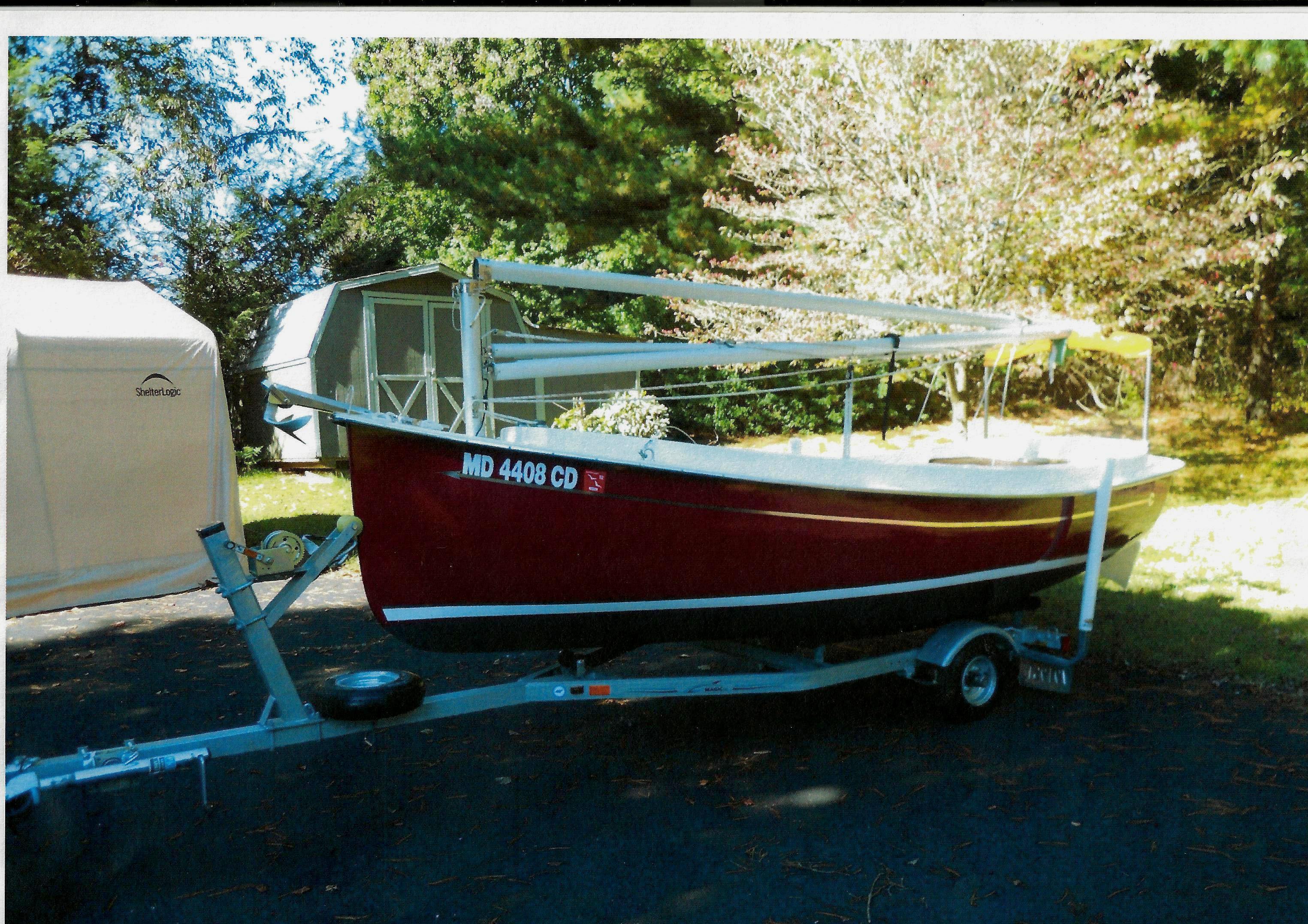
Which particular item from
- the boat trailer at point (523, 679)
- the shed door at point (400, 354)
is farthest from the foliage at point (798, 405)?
the boat trailer at point (523, 679)

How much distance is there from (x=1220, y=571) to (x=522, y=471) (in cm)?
568

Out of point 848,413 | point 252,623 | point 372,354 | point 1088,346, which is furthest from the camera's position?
point 372,354

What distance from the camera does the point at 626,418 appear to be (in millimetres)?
10391

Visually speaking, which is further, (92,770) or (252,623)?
(252,623)

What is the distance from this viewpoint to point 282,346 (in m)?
11.6

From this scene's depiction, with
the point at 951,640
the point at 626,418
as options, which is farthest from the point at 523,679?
the point at 626,418

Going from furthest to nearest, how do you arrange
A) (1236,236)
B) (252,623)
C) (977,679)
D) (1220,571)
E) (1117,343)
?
(1236,236) → (1220,571) → (1117,343) → (977,679) → (252,623)

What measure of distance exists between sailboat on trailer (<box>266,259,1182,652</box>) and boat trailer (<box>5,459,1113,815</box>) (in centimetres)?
16

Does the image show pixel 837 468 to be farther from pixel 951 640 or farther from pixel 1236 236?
pixel 1236 236

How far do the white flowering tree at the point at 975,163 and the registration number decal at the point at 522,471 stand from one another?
5433mm

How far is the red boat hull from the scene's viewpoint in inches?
121

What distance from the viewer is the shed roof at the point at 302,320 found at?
36.3 ft

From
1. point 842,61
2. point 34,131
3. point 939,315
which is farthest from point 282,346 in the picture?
point 939,315

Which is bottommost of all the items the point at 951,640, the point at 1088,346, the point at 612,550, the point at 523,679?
the point at 951,640
